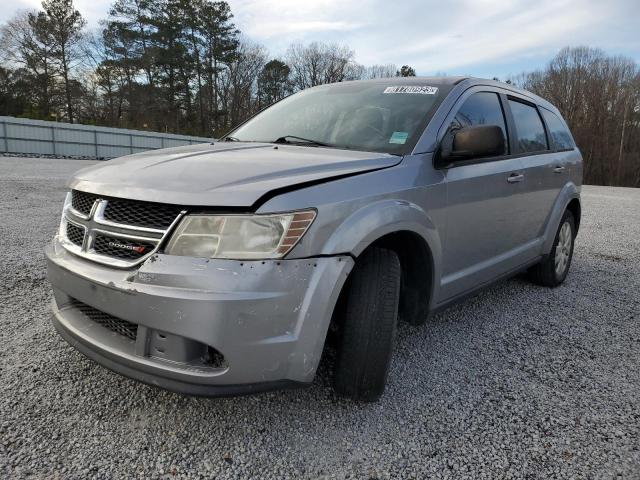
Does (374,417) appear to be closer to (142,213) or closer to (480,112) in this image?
(142,213)

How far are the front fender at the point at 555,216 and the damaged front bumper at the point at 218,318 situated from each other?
8.77 ft

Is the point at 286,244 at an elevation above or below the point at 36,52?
below

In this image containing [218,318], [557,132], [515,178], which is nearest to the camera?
[218,318]

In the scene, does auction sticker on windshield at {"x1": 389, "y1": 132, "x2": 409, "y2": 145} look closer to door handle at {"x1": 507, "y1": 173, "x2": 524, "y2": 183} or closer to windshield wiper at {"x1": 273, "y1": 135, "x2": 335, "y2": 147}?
windshield wiper at {"x1": 273, "y1": 135, "x2": 335, "y2": 147}

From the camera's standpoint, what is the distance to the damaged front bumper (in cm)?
165

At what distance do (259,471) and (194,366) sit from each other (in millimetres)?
475

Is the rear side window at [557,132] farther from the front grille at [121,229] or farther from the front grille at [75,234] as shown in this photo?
the front grille at [75,234]

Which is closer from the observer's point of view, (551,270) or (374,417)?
(374,417)

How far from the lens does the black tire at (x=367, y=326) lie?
2023 mm

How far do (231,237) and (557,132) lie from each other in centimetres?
371

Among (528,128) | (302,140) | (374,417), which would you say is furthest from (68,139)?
(374,417)

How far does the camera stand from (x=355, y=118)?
9.31ft

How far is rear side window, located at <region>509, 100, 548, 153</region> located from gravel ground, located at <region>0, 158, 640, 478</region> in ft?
4.69

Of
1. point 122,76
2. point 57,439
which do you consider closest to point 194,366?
point 57,439
